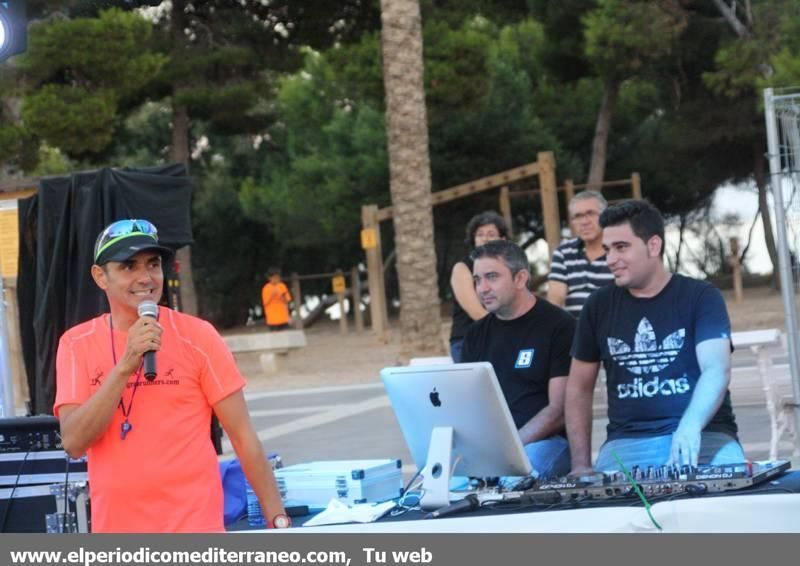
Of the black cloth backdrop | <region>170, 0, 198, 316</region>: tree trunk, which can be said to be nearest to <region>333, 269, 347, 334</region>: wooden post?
<region>170, 0, 198, 316</region>: tree trunk

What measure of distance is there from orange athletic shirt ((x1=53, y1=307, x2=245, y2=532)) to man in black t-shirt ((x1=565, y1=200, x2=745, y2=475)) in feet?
5.65

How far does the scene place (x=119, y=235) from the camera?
4.18m

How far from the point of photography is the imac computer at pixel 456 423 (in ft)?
14.6

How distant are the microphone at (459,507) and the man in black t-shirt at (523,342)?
164cm

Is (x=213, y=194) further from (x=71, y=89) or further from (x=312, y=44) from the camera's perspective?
(x=71, y=89)

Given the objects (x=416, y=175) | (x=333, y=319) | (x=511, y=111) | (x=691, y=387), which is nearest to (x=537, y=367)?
(x=691, y=387)

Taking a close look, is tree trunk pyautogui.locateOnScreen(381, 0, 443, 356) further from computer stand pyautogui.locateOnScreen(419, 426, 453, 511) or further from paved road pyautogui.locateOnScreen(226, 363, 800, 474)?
computer stand pyautogui.locateOnScreen(419, 426, 453, 511)

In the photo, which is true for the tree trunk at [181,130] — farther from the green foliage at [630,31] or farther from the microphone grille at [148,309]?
the microphone grille at [148,309]

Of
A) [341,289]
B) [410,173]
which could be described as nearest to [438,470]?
[410,173]

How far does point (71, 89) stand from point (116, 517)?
21.1 m

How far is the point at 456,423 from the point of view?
4.60m

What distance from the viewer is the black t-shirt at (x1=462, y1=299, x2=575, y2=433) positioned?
611 centimetres

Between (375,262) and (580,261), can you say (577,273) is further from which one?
(375,262)

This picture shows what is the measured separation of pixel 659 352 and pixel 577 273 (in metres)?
2.71
